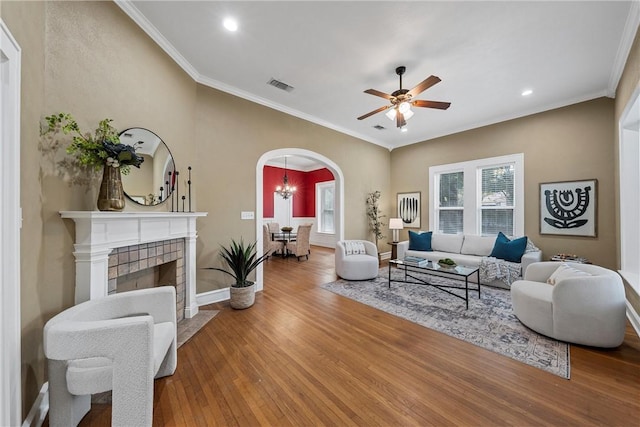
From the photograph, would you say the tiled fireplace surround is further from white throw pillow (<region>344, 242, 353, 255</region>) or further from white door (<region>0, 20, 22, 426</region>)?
white throw pillow (<region>344, 242, 353, 255</region>)

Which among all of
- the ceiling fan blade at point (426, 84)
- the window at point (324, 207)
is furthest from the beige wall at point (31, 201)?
the window at point (324, 207)

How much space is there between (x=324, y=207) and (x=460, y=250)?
4.87m

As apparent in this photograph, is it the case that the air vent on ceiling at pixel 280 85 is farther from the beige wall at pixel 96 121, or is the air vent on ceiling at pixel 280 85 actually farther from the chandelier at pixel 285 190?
the chandelier at pixel 285 190

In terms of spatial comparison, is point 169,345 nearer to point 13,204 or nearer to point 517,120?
point 13,204

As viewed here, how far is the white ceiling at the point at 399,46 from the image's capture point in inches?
87.7

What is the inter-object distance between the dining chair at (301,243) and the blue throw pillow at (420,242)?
2609 millimetres

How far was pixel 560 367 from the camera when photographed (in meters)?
1.92

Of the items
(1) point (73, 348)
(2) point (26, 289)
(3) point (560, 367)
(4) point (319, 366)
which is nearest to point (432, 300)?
(3) point (560, 367)

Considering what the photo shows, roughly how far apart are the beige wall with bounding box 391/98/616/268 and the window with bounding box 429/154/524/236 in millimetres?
138

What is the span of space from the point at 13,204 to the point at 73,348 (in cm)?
83

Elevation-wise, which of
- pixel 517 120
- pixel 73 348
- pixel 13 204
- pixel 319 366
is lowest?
pixel 319 366

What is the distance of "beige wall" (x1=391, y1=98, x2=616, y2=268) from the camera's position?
3686 millimetres

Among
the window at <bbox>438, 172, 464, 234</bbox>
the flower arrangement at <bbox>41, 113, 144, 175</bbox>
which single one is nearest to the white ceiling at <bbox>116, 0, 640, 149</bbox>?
the flower arrangement at <bbox>41, 113, 144, 175</bbox>

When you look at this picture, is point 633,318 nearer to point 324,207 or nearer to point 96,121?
point 96,121
